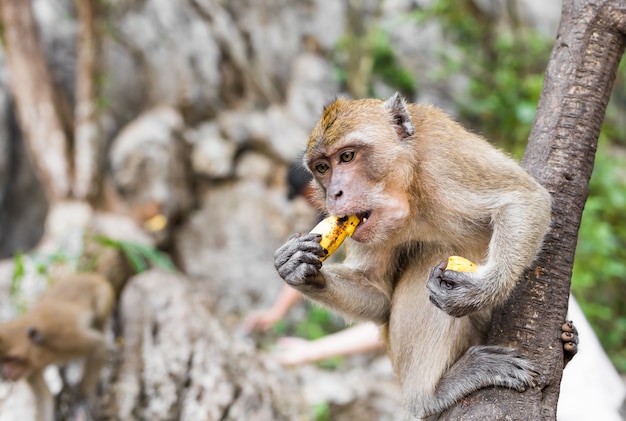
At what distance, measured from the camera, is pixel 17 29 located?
8.38 m

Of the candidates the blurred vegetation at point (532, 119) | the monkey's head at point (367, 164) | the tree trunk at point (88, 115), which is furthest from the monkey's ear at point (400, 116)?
the tree trunk at point (88, 115)

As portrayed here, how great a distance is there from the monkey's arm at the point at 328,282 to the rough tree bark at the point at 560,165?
69 cm

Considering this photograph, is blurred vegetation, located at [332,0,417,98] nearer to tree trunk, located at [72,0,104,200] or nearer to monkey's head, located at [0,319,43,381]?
tree trunk, located at [72,0,104,200]

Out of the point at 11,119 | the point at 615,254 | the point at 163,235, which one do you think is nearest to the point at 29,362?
the point at 163,235

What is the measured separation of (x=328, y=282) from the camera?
285cm

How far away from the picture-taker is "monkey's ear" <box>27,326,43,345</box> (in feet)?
15.5

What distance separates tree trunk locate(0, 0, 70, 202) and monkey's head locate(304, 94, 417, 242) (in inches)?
260

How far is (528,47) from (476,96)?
1520 millimetres

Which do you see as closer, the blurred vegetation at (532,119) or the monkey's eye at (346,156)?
the monkey's eye at (346,156)

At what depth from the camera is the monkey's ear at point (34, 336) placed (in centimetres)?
471


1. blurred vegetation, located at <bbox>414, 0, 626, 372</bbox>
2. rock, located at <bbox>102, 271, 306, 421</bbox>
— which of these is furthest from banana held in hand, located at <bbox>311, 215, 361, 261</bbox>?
blurred vegetation, located at <bbox>414, 0, 626, 372</bbox>

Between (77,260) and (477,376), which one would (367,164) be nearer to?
(477,376)

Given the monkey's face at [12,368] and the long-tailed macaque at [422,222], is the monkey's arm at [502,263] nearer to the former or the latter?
the long-tailed macaque at [422,222]

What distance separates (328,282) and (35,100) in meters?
7.30
